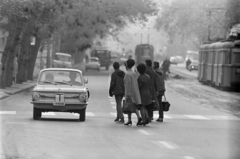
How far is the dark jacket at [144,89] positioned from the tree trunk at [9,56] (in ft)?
59.1

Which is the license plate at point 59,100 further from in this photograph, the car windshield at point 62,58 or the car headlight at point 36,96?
the car windshield at point 62,58

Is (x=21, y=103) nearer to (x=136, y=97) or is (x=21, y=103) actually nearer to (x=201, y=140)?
(x=136, y=97)

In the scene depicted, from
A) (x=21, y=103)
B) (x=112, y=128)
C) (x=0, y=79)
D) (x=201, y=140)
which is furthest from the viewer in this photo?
(x=0, y=79)

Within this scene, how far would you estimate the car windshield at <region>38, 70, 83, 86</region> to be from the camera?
66.7 feet

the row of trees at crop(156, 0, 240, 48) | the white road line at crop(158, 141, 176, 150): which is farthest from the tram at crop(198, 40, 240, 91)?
the row of trees at crop(156, 0, 240, 48)

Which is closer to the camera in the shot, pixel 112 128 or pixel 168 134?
pixel 168 134

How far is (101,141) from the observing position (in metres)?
14.8

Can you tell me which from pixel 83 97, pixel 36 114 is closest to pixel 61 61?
pixel 36 114

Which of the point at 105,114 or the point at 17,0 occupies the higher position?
the point at 17,0

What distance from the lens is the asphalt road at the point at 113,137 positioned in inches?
501

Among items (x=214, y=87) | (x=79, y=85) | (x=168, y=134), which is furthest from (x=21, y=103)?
(x=214, y=87)

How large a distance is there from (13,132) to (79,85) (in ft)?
15.2

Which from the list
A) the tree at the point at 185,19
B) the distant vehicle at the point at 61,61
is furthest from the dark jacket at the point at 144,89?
the tree at the point at 185,19

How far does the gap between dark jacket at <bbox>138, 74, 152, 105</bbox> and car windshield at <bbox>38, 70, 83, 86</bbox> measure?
2.31 metres
